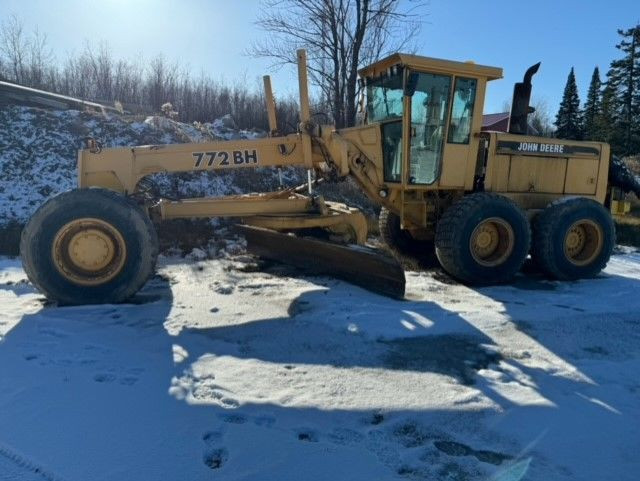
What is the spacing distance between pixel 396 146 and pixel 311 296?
2420 mm

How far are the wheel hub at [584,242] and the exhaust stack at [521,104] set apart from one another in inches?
71.2

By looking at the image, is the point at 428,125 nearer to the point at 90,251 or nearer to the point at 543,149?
the point at 543,149

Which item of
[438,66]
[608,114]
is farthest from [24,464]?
[608,114]

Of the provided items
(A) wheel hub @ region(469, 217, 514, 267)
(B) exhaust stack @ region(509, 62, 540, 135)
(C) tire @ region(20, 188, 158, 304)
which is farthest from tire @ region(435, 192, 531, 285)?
(C) tire @ region(20, 188, 158, 304)

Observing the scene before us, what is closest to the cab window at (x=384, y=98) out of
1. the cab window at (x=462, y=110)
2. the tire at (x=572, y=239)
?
the cab window at (x=462, y=110)

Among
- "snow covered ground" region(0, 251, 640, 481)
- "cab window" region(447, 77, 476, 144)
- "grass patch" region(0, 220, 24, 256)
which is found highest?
"cab window" region(447, 77, 476, 144)

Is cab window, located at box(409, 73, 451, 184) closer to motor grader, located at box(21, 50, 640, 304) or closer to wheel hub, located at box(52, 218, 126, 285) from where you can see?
motor grader, located at box(21, 50, 640, 304)

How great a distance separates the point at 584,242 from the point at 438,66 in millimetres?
3196

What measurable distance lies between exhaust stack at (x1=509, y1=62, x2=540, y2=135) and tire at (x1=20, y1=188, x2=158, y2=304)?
5.67m

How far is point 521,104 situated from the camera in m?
8.00

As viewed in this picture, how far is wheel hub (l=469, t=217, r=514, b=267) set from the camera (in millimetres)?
6703

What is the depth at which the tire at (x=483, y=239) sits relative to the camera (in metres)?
6.56

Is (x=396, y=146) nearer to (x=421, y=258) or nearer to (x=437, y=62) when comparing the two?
(x=437, y=62)

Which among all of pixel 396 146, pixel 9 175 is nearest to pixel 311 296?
pixel 396 146
